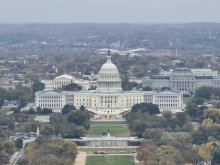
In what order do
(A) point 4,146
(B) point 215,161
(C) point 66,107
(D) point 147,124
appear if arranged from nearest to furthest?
(B) point 215,161 < (A) point 4,146 < (D) point 147,124 < (C) point 66,107

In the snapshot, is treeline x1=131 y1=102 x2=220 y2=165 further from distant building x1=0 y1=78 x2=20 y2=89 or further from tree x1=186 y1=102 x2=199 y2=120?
distant building x1=0 y1=78 x2=20 y2=89

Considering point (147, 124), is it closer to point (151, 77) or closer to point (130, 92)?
point (130, 92)

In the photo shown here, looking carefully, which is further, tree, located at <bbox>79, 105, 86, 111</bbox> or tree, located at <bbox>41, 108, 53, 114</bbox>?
tree, located at <bbox>41, 108, 53, 114</bbox>

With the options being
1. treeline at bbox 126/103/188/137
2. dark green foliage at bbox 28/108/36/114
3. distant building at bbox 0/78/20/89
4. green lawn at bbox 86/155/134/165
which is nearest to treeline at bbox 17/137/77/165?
green lawn at bbox 86/155/134/165

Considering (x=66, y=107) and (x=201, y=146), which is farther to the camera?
(x=66, y=107)

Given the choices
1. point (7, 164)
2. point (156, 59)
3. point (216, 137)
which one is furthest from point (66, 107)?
point (156, 59)

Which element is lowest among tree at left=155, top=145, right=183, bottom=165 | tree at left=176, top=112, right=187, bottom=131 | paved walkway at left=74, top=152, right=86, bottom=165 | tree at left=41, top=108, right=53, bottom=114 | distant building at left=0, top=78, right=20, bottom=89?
distant building at left=0, top=78, right=20, bottom=89
